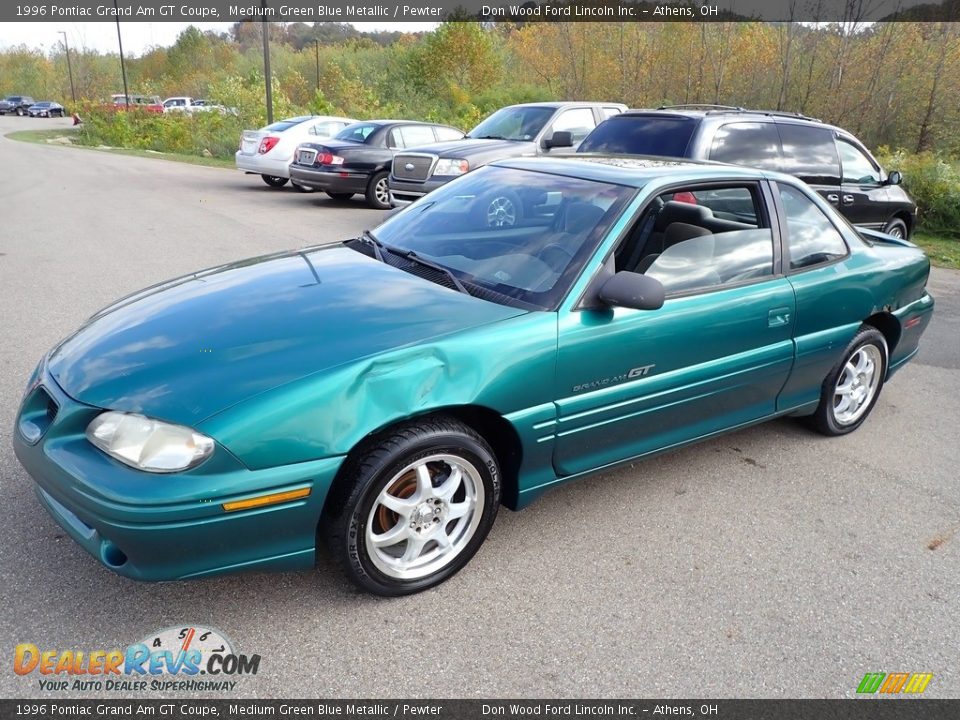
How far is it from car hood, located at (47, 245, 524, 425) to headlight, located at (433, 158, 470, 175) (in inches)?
271

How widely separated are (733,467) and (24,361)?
14.3 ft

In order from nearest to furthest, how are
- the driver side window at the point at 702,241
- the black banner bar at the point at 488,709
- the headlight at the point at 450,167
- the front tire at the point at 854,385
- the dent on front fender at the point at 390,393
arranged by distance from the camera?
1. the black banner bar at the point at 488,709
2. the dent on front fender at the point at 390,393
3. the driver side window at the point at 702,241
4. the front tire at the point at 854,385
5. the headlight at the point at 450,167

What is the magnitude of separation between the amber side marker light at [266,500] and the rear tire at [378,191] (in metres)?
11.1

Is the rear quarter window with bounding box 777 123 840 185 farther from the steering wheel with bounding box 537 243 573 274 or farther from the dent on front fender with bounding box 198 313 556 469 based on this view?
the dent on front fender with bounding box 198 313 556 469

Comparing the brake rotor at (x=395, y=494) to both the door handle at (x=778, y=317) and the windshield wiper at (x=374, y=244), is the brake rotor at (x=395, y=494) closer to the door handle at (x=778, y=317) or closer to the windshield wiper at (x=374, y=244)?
the windshield wiper at (x=374, y=244)

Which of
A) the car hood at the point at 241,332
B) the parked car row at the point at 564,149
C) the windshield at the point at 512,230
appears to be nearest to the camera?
the car hood at the point at 241,332

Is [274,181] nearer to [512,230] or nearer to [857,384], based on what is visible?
[512,230]

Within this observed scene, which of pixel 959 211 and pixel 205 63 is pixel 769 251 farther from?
pixel 205 63

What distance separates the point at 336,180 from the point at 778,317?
10.3m

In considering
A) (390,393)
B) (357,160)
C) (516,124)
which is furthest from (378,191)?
(390,393)

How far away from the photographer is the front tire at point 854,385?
416 cm

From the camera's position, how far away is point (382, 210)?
43.2 feet

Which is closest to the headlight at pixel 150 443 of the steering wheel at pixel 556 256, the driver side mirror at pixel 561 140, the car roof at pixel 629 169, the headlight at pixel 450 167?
the steering wheel at pixel 556 256

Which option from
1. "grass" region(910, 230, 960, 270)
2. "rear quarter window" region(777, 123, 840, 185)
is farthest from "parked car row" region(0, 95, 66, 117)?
"rear quarter window" region(777, 123, 840, 185)
